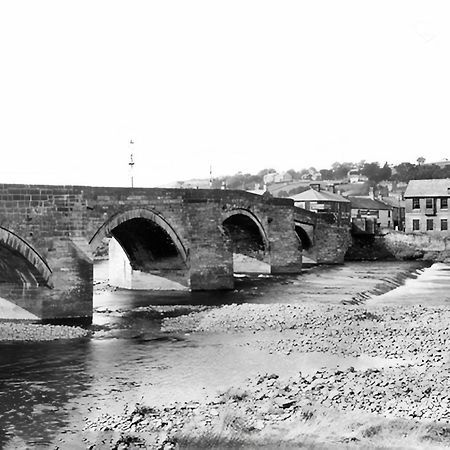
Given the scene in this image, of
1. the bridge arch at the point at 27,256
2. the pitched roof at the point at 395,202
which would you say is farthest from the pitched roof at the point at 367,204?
the bridge arch at the point at 27,256

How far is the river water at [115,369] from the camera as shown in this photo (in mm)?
13195

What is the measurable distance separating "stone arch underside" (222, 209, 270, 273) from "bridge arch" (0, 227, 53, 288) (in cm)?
1859

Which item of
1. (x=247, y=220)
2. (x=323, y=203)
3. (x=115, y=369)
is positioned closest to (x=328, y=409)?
(x=115, y=369)

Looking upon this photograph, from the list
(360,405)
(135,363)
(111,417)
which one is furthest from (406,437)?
(135,363)

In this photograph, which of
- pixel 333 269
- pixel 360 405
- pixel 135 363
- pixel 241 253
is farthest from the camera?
pixel 333 269

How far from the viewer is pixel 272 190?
137750mm

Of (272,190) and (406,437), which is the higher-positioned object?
(272,190)

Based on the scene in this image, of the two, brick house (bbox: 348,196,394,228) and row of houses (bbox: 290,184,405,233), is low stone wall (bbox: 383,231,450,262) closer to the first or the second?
row of houses (bbox: 290,184,405,233)

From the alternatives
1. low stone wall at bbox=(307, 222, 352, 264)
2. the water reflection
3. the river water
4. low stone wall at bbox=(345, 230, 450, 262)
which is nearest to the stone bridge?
the river water

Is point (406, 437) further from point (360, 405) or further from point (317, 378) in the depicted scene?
point (317, 378)

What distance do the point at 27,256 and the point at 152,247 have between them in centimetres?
1000

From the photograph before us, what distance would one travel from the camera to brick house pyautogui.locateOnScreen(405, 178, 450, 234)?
67.1 metres

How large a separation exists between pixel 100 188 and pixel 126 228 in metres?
5.21

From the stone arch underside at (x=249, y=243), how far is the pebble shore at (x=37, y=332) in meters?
20.2
